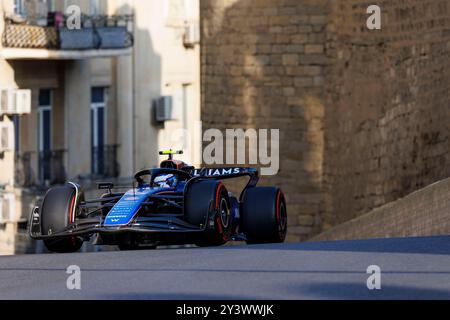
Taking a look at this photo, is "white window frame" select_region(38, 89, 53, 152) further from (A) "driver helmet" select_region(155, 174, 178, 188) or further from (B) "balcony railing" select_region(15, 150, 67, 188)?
(A) "driver helmet" select_region(155, 174, 178, 188)

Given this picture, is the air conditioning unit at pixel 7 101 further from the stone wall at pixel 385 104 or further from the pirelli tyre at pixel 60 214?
the pirelli tyre at pixel 60 214

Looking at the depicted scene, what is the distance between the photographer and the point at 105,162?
36.6 meters

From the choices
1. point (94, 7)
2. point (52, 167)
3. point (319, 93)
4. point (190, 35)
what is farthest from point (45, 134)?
point (190, 35)

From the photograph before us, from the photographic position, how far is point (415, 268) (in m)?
14.0

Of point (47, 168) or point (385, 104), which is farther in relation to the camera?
point (47, 168)

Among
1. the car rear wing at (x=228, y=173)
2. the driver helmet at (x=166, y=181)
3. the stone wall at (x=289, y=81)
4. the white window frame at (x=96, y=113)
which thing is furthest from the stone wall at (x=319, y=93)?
the driver helmet at (x=166, y=181)

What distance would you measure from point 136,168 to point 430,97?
38.1 feet

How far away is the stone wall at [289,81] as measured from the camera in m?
30.8

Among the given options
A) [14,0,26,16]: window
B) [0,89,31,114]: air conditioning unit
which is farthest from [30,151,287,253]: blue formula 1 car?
[14,0,26,16]: window

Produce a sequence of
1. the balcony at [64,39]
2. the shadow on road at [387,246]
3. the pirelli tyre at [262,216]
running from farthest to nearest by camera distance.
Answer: the balcony at [64,39] < the pirelli tyre at [262,216] < the shadow on road at [387,246]

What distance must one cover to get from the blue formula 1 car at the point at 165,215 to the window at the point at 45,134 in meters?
15.7

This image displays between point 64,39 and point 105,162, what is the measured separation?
3851mm

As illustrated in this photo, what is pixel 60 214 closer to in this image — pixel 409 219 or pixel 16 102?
pixel 409 219
